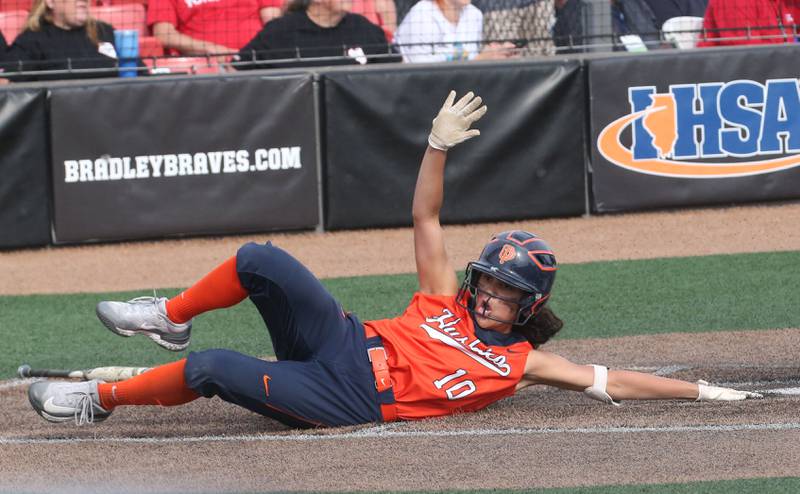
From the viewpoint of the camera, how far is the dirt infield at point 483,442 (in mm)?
4238

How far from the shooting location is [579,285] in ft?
Answer: 28.7

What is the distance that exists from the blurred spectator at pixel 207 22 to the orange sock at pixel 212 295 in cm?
637

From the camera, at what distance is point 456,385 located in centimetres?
502

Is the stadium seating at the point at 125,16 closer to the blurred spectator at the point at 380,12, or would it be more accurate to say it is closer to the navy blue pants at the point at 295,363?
the blurred spectator at the point at 380,12

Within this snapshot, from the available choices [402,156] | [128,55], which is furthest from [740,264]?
[128,55]

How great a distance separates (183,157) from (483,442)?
620 centimetres

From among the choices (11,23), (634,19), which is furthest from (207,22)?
(634,19)

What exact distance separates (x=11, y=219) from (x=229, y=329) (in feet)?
10.6

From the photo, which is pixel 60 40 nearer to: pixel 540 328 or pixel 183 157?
pixel 183 157

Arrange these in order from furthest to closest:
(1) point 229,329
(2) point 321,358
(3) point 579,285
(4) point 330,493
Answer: (3) point 579,285, (1) point 229,329, (2) point 321,358, (4) point 330,493

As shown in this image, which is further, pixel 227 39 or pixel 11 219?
pixel 227 39

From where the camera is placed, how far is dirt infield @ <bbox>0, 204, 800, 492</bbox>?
424 centimetres

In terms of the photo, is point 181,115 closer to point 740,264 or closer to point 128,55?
point 128,55

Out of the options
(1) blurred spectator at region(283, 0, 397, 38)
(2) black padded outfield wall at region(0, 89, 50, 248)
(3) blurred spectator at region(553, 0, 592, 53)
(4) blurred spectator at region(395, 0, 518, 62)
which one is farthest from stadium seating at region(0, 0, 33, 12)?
(3) blurred spectator at region(553, 0, 592, 53)
